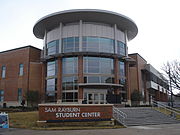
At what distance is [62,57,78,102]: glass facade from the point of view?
129 ft

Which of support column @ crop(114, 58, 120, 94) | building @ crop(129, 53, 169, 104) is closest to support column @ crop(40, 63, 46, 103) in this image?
support column @ crop(114, 58, 120, 94)

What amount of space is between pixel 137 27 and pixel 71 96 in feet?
71.0

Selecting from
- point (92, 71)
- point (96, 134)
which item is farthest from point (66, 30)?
point (96, 134)

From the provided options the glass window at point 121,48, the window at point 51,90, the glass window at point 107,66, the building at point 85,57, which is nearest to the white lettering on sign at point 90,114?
the building at point 85,57

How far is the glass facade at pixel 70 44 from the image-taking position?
134ft

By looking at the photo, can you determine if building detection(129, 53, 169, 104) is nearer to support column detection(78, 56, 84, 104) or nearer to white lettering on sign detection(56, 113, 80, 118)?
support column detection(78, 56, 84, 104)

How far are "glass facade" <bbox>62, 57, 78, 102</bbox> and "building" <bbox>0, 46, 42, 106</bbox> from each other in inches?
320

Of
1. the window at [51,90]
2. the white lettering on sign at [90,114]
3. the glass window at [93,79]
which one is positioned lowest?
the white lettering on sign at [90,114]

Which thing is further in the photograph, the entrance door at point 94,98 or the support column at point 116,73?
the support column at point 116,73

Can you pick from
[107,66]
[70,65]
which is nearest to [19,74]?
[70,65]

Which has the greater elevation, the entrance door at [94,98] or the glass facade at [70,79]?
the glass facade at [70,79]

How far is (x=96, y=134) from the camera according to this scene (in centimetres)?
1260

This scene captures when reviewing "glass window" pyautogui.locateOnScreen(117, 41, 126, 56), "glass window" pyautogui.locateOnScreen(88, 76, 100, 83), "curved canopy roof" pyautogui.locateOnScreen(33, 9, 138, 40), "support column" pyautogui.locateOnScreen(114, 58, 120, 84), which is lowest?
"glass window" pyautogui.locateOnScreen(88, 76, 100, 83)

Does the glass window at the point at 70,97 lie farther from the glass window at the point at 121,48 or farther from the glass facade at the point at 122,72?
the glass window at the point at 121,48
